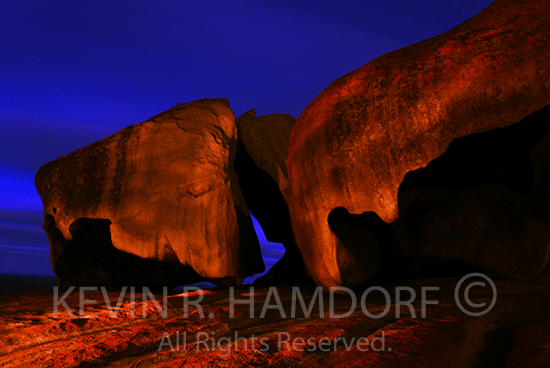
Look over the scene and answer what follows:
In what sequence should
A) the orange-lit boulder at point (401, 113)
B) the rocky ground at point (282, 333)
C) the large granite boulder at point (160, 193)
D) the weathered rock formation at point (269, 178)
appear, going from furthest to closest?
the weathered rock formation at point (269, 178) < the large granite boulder at point (160, 193) < the orange-lit boulder at point (401, 113) < the rocky ground at point (282, 333)

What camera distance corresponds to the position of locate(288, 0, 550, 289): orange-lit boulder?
2664mm

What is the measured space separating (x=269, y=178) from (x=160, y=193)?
1.82 metres

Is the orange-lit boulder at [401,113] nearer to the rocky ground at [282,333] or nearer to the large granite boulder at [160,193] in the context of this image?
the rocky ground at [282,333]

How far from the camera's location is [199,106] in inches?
213

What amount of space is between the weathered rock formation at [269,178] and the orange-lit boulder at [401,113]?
63.3 inches

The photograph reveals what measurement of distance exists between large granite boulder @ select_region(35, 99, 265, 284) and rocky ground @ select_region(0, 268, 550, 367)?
1.07 meters

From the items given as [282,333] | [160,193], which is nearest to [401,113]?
[282,333]

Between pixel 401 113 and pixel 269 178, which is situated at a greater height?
pixel 401 113

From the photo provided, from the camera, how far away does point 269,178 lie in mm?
5699

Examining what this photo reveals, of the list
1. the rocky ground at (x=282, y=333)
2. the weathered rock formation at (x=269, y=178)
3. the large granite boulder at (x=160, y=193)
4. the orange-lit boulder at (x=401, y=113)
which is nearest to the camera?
the rocky ground at (x=282, y=333)

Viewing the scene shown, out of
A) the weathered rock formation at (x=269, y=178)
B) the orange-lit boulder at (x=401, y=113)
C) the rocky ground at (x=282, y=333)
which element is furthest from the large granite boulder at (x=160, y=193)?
the orange-lit boulder at (x=401, y=113)

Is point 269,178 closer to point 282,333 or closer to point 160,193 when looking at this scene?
point 160,193

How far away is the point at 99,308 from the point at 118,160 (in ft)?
7.56

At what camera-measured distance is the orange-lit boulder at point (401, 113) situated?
8.74ft
